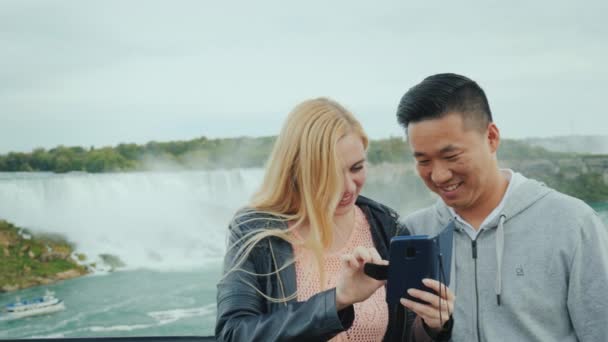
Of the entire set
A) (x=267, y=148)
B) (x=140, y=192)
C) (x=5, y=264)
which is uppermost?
(x=267, y=148)

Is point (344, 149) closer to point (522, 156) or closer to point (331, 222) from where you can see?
point (331, 222)

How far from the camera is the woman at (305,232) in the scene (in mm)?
1164

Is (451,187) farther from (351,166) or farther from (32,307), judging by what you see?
(32,307)

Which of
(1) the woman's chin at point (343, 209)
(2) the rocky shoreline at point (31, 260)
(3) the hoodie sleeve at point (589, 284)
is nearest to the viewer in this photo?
(3) the hoodie sleeve at point (589, 284)

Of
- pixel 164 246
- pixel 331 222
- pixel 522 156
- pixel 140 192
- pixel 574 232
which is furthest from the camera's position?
pixel 164 246

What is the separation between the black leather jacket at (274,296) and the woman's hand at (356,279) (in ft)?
0.08

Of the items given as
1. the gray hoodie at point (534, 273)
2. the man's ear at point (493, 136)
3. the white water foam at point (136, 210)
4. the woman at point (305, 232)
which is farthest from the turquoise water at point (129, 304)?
the man's ear at point (493, 136)

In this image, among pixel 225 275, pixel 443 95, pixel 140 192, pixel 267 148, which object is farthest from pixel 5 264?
pixel 443 95

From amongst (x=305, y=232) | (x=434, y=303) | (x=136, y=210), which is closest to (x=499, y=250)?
(x=434, y=303)

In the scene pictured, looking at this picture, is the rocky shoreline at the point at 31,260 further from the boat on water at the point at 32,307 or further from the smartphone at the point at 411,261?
the smartphone at the point at 411,261

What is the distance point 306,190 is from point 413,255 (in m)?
→ 0.34

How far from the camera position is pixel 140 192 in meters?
3.96

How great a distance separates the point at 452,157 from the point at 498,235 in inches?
8.1

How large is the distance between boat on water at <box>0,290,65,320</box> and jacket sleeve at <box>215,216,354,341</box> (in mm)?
2605
